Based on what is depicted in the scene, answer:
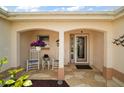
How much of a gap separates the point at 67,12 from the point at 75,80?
158 inches

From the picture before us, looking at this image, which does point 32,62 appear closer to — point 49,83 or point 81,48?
point 49,83

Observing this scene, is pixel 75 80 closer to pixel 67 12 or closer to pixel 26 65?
pixel 67 12

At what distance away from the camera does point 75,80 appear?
9.31 meters

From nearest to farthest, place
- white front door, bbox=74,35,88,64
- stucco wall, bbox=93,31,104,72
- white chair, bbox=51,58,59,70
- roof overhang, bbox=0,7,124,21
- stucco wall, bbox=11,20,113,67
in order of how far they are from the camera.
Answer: roof overhang, bbox=0,7,124,21
stucco wall, bbox=11,20,113,67
stucco wall, bbox=93,31,104,72
white chair, bbox=51,58,59,70
white front door, bbox=74,35,88,64

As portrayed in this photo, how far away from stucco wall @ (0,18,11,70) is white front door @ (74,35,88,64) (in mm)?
7441

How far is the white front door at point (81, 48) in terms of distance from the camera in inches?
604

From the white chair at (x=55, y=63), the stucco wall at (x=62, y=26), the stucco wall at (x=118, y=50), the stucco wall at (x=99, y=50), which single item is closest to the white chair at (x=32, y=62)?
the white chair at (x=55, y=63)

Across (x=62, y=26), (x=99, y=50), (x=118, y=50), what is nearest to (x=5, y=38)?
(x=62, y=26)

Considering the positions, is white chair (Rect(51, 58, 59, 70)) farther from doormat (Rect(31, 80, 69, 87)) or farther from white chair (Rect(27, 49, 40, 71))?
doormat (Rect(31, 80, 69, 87))

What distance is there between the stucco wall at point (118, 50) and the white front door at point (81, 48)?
5672mm

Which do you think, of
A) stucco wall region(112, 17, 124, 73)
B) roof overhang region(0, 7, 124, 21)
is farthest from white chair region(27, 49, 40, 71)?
stucco wall region(112, 17, 124, 73)

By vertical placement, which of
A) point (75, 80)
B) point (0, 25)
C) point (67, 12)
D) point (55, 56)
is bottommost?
point (75, 80)

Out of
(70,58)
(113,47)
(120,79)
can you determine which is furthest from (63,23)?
(70,58)

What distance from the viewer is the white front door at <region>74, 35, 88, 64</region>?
50.4ft
